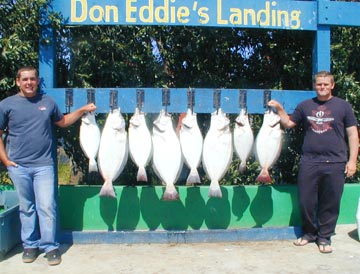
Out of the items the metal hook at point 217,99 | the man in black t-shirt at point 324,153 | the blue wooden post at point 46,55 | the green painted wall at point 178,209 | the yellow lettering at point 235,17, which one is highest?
the yellow lettering at point 235,17

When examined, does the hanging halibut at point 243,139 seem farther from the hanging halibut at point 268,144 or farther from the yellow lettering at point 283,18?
the yellow lettering at point 283,18

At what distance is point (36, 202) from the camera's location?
4164mm

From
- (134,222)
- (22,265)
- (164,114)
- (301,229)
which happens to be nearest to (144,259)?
(134,222)

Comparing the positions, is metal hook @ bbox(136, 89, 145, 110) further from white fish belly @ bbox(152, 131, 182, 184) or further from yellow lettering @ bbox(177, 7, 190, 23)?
yellow lettering @ bbox(177, 7, 190, 23)

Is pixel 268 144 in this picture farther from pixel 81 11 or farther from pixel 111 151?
pixel 81 11

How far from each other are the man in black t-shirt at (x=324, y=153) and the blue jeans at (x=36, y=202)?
2.27 meters

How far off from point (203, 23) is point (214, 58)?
1582mm

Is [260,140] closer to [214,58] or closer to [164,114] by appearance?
[164,114]

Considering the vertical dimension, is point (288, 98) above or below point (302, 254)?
above

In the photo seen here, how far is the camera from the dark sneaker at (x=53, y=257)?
4121 millimetres

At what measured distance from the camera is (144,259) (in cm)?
426

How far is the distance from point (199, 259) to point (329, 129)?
5.72ft

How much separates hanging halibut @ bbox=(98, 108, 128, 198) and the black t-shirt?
182 centimetres

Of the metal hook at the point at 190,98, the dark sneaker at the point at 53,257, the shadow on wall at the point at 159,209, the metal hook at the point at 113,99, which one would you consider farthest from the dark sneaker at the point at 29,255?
the metal hook at the point at 190,98
